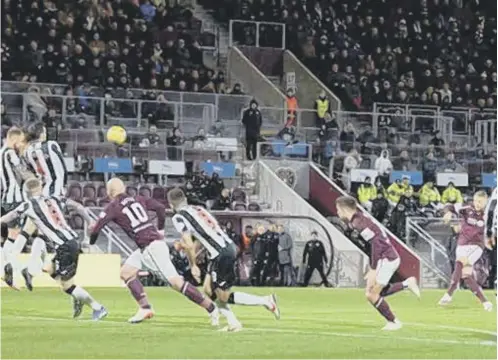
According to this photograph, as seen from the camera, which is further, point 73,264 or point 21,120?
point 21,120

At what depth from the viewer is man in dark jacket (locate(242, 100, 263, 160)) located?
28.5 meters

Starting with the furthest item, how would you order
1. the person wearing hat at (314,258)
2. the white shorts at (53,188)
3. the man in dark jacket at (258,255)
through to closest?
the person wearing hat at (314,258) < the man in dark jacket at (258,255) < the white shorts at (53,188)

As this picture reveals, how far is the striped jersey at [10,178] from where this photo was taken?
17.8 metres

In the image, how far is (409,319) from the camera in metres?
16.5

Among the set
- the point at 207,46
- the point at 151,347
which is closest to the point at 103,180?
the point at 207,46

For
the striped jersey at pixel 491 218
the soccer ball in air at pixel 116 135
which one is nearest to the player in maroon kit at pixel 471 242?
the striped jersey at pixel 491 218

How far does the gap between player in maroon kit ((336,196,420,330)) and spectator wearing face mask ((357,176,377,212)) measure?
1354 centimetres

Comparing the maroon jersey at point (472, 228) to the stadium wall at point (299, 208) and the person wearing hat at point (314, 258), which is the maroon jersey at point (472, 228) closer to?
the person wearing hat at point (314, 258)

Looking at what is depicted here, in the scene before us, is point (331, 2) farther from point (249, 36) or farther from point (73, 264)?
point (73, 264)

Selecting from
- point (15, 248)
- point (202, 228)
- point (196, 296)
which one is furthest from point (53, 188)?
point (196, 296)

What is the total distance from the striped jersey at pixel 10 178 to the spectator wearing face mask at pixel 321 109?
13323mm

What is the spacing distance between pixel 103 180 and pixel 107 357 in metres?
15.7

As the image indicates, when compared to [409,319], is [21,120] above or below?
above

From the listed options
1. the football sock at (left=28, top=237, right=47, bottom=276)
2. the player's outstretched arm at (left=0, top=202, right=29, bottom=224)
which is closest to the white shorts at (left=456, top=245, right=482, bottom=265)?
the football sock at (left=28, top=237, right=47, bottom=276)
